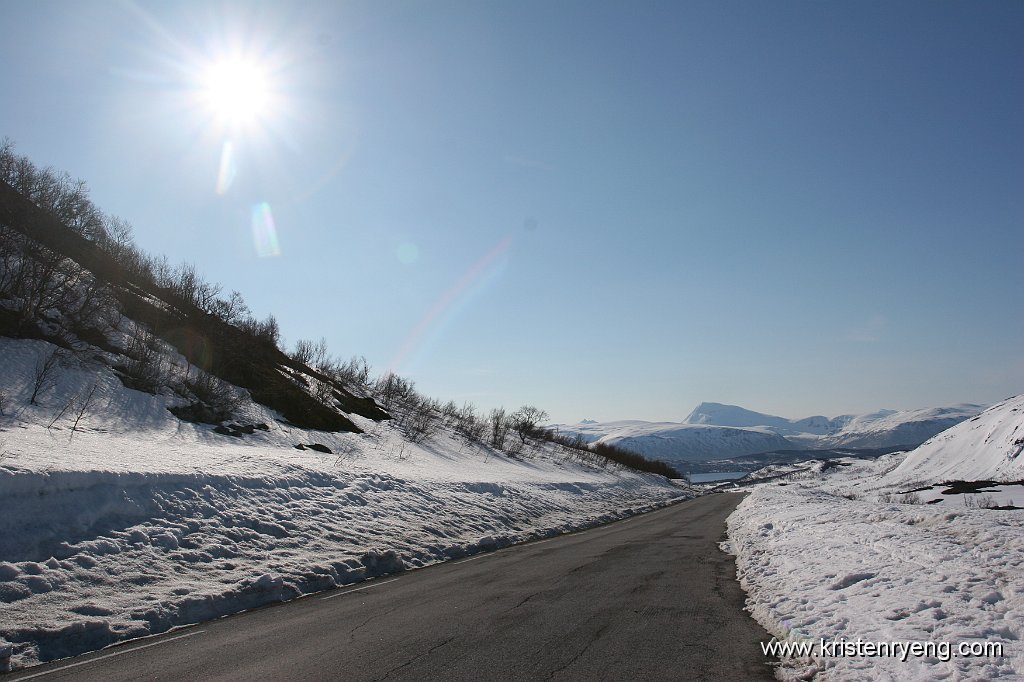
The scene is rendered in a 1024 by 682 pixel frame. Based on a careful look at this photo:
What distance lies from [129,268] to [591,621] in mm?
41510

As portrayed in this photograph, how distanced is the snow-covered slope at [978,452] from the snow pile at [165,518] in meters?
35.4

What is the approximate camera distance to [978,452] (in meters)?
45.8

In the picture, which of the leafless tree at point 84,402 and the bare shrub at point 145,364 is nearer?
the leafless tree at point 84,402

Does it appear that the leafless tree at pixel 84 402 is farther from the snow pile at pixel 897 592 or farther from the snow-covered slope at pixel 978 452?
the snow-covered slope at pixel 978 452

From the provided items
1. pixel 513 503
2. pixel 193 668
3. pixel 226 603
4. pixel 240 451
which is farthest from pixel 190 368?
pixel 193 668

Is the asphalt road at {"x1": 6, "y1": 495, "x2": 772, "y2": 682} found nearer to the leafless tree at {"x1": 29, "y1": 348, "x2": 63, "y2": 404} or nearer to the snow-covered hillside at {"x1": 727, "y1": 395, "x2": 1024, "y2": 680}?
the snow-covered hillside at {"x1": 727, "y1": 395, "x2": 1024, "y2": 680}

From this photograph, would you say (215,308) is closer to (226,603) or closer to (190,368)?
(190,368)

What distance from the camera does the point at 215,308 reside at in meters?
39.6

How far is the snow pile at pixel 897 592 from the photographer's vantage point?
5.21 meters

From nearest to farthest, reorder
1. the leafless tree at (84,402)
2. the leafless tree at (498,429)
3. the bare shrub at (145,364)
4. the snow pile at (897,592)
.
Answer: the snow pile at (897,592), the leafless tree at (84,402), the bare shrub at (145,364), the leafless tree at (498,429)

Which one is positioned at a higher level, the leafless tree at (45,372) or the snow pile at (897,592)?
the leafless tree at (45,372)

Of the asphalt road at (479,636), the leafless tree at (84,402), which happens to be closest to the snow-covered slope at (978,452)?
the asphalt road at (479,636)

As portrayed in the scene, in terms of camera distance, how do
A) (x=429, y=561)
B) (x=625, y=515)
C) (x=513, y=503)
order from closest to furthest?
(x=429, y=561), (x=513, y=503), (x=625, y=515)

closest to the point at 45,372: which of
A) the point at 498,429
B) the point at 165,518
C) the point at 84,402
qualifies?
the point at 84,402
